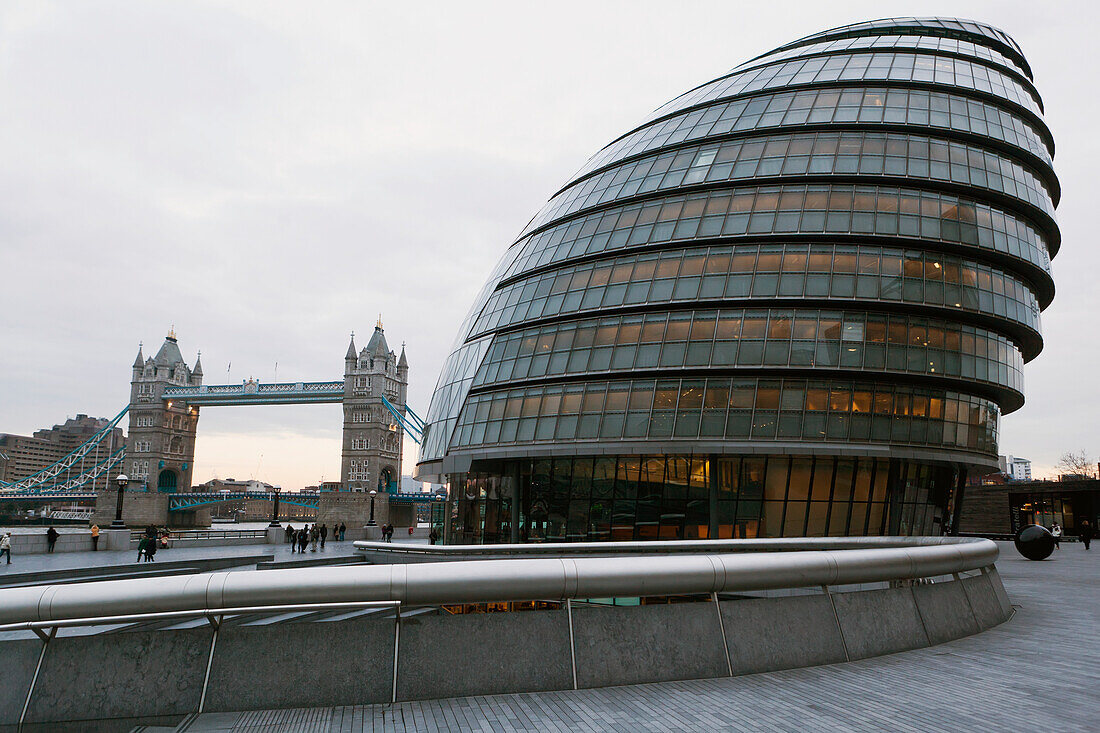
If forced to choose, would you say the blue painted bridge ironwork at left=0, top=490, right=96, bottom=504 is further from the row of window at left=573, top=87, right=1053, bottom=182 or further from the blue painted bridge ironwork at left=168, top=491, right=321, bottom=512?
the row of window at left=573, top=87, right=1053, bottom=182

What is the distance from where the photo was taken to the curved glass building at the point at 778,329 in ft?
114

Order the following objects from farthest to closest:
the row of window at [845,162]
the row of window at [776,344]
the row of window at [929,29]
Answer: the row of window at [929,29]
the row of window at [845,162]
the row of window at [776,344]

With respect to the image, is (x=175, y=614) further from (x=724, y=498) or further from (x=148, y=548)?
(x=148, y=548)

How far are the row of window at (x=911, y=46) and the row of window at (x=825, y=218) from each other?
45.5ft

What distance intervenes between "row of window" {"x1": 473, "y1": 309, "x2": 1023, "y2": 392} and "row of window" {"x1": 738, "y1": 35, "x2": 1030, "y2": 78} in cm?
2063

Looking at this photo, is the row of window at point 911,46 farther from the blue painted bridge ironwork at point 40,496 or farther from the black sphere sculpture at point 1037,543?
the blue painted bridge ironwork at point 40,496

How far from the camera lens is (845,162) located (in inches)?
1526

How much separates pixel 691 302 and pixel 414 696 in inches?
1180

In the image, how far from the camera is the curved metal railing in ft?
26.6

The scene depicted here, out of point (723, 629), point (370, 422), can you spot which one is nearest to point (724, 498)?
point (723, 629)

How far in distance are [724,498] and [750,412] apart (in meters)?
4.23

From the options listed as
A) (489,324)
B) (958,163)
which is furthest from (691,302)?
(958,163)

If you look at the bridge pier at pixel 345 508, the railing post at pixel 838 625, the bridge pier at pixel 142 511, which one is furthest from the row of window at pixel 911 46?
Answer: the bridge pier at pixel 142 511

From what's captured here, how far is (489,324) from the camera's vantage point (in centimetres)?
4484
